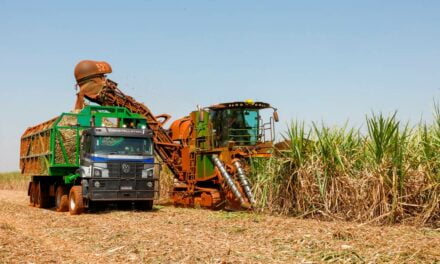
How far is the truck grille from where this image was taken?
1634cm

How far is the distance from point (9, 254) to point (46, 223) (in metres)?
5.04

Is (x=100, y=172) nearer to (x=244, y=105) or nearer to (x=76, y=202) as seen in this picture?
(x=76, y=202)

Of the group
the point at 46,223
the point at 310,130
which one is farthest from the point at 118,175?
the point at 310,130

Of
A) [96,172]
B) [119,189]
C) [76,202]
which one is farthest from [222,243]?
[76,202]

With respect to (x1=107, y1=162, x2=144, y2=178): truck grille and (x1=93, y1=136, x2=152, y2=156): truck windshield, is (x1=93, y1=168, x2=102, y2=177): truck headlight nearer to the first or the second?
(x1=107, y1=162, x2=144, y2=178): truck grille

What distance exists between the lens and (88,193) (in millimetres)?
16125

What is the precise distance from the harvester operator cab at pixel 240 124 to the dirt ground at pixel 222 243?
18.8ft

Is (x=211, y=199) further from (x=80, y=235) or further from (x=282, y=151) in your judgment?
(x=80, y=235)

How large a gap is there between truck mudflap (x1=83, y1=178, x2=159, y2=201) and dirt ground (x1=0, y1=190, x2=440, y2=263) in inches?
136

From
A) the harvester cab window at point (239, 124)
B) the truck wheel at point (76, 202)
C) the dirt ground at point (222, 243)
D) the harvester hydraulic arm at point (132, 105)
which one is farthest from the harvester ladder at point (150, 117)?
the dirt ground at point (222, 243)

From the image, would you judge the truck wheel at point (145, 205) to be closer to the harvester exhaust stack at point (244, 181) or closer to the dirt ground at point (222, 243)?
the harvester exhaust stack at point (244, 181)

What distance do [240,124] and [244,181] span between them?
3057 millimetres

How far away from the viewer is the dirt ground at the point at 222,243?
7617 mm

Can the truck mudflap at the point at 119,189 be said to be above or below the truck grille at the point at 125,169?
below
